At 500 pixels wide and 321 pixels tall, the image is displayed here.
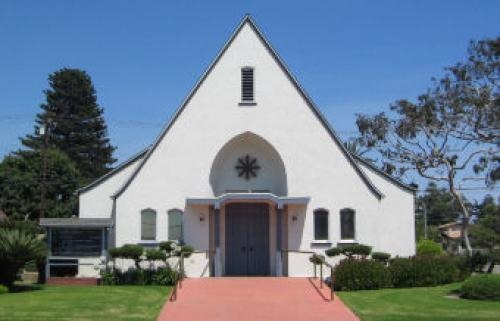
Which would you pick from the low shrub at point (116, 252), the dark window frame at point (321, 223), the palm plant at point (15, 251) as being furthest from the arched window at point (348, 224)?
the palm plant at point (15, 251)

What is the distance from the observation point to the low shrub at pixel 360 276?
25.5m

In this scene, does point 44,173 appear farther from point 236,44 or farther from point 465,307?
point 465,307

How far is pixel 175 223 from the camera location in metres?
30.5

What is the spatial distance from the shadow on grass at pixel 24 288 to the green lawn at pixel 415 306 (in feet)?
35.9

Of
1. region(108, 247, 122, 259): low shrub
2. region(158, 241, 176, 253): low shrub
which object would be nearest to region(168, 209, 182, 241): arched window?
region(158, 241, 176, 253): low shrub

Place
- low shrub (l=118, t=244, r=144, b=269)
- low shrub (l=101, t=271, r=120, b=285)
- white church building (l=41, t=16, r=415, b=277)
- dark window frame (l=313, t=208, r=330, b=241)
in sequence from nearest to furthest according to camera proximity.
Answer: low shrub (l=118, t=244, r=144, b=269) → low shrub (l=101, t=271, r=120, b=285) → white church building (l=41, t=16, r=415, b=277) → dark window frame (l=313, t=208, r=330, b=241)

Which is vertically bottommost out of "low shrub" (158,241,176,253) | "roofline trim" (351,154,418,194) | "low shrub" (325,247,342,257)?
"low shrub" (325,247,342,257)

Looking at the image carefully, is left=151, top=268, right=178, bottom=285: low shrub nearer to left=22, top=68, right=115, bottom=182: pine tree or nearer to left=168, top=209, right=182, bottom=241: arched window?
left=168, top=209, right=182, bottom=241: arched window

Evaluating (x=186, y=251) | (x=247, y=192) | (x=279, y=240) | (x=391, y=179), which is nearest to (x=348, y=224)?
(x=279, y=240)

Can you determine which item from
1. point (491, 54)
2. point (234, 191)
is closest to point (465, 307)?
point (234, 191)

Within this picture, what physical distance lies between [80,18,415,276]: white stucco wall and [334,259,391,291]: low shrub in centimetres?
437

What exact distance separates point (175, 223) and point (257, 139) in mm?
5015

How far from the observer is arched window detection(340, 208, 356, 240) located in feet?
101

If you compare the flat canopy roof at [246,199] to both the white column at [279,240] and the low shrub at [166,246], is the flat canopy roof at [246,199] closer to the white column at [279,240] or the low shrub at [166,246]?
the white column at [279,240]
